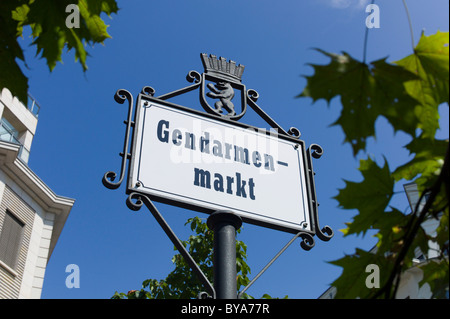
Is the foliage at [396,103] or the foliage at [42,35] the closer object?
the foliage at [396,103]

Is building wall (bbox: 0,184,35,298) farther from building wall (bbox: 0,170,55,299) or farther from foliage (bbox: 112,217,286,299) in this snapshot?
foliage (bbox: 112,217,286,299)

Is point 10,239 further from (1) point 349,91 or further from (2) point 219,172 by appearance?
(1) point 349,91

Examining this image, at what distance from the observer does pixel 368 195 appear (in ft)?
3.81

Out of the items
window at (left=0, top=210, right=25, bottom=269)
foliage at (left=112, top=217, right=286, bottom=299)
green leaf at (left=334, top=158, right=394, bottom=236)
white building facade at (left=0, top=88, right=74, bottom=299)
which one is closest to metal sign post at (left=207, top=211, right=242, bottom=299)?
green leaf at (left=334, top=158, right=394, bottom=236)

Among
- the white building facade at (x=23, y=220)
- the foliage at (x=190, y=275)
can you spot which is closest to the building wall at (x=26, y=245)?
the white building facade at (x=23, y=220)

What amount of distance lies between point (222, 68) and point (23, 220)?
1368 cm

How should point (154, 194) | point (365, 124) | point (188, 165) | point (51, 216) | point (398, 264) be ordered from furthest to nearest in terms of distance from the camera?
point (51, 216), point (188, 165), point (154, 194), point (365, 124), point (398, 264)

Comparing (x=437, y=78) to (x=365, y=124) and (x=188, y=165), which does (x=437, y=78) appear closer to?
(x=365, y=124)

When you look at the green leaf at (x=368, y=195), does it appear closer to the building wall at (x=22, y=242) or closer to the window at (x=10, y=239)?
the building wall at (x=22, y=242)

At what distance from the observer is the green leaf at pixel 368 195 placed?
3.75 feet
